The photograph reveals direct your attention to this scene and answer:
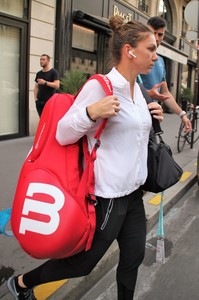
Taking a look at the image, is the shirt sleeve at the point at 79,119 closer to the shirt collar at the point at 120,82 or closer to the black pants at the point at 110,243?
the shirt collar at the point at 120,82

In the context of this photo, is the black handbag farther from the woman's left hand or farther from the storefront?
the storefront

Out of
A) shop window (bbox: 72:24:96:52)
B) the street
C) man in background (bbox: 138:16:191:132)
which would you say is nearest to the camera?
the street

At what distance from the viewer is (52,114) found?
1.87 metres

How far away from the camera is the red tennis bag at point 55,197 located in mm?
1716

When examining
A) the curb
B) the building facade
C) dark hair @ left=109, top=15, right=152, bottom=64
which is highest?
the building facade

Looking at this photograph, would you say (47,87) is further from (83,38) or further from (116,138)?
(116,138)

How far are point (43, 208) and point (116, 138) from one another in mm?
528

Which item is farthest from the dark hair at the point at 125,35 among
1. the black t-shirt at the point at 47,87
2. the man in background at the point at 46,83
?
the black t-shirt at the point at 47,87

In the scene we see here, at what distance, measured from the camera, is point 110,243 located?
2010 millimetres

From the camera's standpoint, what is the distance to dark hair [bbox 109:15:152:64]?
75.4 inches

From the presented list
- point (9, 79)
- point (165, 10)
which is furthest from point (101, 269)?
point (165, 10)

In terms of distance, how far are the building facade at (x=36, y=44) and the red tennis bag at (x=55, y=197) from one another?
445 cm

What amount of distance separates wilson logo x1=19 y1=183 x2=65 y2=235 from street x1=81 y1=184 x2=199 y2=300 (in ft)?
4.09

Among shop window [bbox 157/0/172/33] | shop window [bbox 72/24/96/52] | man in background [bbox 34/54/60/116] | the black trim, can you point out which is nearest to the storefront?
man in background [bbox 34/54/60/116]
